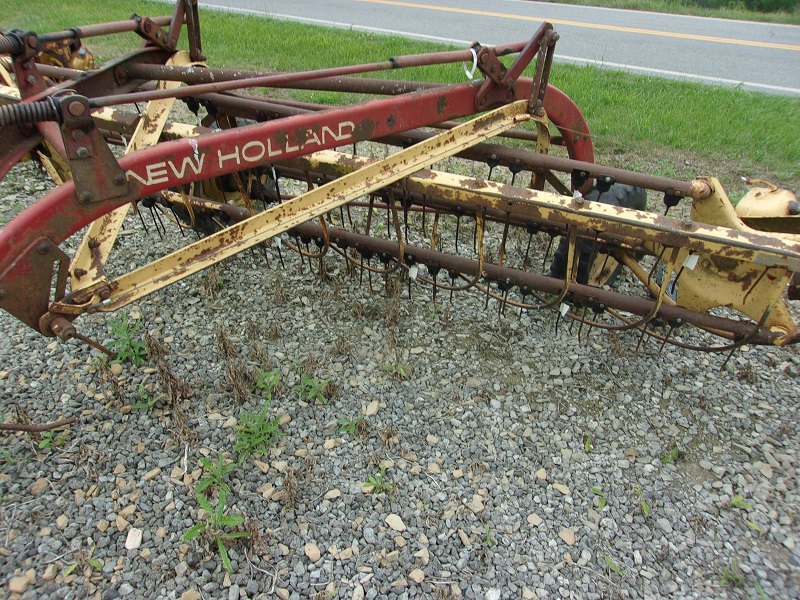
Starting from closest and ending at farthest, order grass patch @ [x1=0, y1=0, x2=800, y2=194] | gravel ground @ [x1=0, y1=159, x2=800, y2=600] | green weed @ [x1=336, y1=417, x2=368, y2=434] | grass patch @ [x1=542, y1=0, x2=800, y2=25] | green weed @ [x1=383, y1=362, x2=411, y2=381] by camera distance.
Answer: gravel ground @ [x1=0, y1=159, x2=800, y2=600] → green weed @ [x1=336, y1=417, x2=368, y2=434] → green weed @ [x1=383, y1=362, x2=411, y2=381] → grass patch @ [x1=0, y1=0, x2=800, y2=194] → grass patch @ [x1=542, y1=0, x2=800, y2=25]

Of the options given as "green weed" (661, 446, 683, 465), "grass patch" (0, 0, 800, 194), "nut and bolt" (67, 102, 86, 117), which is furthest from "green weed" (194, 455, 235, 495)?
"grass patch" (0, 0, 800, 194)

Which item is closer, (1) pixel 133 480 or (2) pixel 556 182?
(1) pixel 133 480

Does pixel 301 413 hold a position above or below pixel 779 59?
below

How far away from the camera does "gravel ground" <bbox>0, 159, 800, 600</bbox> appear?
2385mm

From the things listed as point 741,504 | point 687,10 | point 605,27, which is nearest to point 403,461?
point 741,504

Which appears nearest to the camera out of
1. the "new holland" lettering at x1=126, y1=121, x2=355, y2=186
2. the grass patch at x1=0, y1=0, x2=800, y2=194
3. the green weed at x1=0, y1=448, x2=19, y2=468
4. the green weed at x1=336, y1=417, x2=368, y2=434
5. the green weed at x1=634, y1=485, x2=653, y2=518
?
the "new holland" lettering at x1=126, y1=121, x2=355, y2=186

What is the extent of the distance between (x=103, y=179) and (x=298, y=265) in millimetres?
2047

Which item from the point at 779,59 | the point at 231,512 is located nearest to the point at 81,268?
the point at 231,512

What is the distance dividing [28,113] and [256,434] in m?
1.63

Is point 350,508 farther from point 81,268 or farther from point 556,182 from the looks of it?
point 556,182

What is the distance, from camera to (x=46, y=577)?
233 centimetres

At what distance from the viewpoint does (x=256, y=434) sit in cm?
287

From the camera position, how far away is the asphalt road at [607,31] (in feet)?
27.1

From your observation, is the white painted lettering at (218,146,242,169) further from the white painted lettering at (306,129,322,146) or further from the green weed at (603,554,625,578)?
the green weed at (603,554,625,578)
